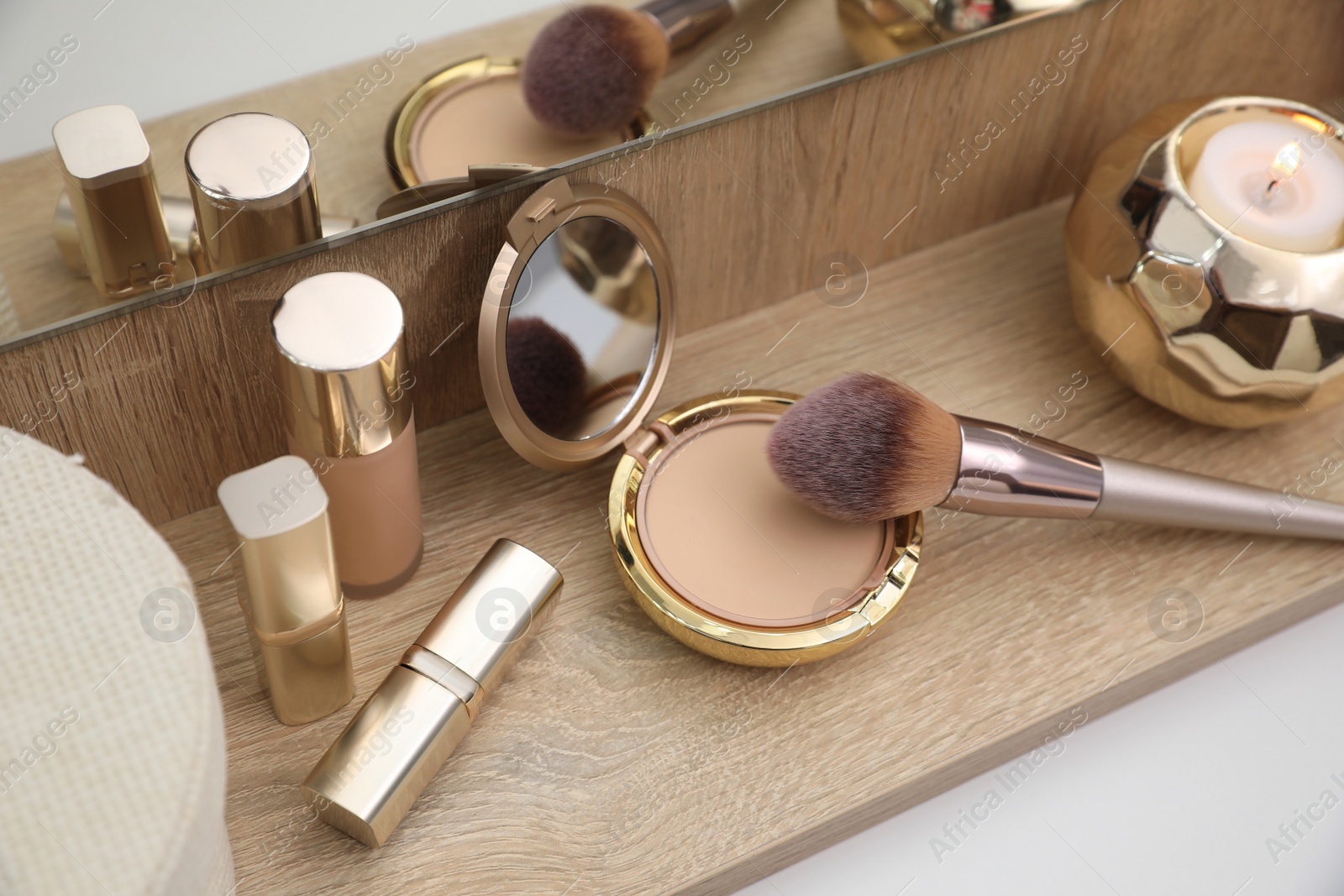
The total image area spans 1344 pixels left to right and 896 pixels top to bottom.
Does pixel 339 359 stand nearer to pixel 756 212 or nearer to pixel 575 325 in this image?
pixel 575 325

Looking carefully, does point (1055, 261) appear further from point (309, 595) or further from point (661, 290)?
point (309, 595)

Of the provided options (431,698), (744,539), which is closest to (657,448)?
(744,539)

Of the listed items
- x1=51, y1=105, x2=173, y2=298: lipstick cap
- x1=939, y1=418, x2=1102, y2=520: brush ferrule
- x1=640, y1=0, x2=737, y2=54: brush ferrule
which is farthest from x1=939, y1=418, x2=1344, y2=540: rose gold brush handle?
x1=51, y1=105, x2=173, y2=298: lipstick cap

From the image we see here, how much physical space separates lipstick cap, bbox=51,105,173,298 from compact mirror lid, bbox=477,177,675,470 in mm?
133

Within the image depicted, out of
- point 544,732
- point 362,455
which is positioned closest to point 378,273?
point 362,455

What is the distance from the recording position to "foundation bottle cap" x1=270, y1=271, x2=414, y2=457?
1.38 ft

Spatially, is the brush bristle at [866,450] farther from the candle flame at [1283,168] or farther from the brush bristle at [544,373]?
the candle flame at [1283,168]

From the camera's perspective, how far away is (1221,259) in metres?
0.54

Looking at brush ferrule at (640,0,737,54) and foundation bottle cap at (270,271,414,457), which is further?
brush ferrule at (640,0,737,54)

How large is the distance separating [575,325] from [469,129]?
0.10 meters

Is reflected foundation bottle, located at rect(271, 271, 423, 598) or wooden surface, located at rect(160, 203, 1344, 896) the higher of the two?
reflected foundation bottle, located at rect(271, 271, 423, 598)

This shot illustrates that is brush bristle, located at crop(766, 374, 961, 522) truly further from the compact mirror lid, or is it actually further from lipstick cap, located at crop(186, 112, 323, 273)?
lipstick cap, located at crop(186, 112, 323, 273)

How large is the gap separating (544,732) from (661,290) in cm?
22

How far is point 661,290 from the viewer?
22.5 inches
